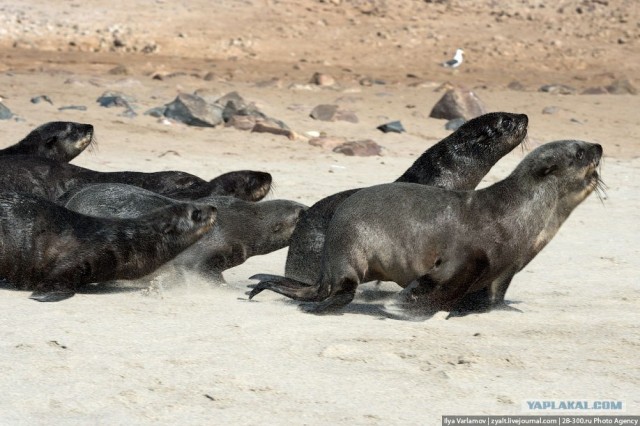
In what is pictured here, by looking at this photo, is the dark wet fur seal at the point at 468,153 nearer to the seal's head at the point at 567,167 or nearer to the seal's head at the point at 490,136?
the seal's head at the point at 490,136

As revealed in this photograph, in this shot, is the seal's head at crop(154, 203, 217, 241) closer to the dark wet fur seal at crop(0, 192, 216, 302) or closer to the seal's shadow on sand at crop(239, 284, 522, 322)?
the dark wet fur seal at crop(0, 192, 216, 302)

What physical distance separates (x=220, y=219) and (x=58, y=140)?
2904 mm

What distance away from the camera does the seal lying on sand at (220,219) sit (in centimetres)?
815

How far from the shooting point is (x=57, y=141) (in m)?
11.0

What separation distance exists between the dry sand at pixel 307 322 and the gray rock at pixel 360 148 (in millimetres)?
172

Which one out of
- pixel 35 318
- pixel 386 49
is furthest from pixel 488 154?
pixel 386 49

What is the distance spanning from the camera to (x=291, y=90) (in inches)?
736

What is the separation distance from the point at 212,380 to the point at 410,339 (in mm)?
1256

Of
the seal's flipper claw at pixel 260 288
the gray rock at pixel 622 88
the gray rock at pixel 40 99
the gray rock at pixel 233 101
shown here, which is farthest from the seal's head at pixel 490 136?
the gray rock at pixel 622 88

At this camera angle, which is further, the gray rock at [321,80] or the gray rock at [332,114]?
the gray rock at [321,80]

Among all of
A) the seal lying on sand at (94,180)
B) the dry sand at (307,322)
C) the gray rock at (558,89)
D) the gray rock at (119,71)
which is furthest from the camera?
the gray rock at (558,89)

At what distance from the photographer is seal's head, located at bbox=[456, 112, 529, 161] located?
8727 mm

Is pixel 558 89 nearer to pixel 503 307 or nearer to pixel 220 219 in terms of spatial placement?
pixel 220 219

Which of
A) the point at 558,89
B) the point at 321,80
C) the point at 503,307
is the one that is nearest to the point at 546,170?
the point at 503,307
